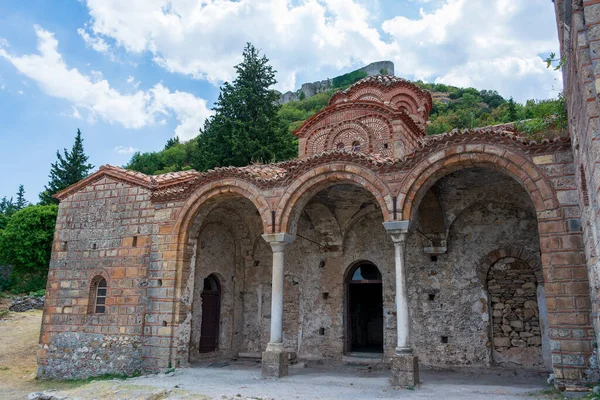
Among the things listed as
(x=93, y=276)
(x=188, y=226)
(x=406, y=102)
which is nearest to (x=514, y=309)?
(x=188, y=226)

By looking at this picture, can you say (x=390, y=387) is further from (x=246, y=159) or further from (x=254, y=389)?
(x=246, y=159)

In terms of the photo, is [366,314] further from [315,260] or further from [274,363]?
[274,363]

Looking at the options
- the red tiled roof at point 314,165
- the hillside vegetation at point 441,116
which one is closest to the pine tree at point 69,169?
the hillside vegetation at point 441,116

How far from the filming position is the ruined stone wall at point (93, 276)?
33.6 feet

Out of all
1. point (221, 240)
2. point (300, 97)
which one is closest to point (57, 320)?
point (221, 240)

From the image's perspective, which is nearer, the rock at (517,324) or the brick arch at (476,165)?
the brick arch at (476,165)

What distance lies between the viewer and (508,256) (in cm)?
1003

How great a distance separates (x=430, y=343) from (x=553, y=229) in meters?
4.48

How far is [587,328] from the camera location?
651 cm

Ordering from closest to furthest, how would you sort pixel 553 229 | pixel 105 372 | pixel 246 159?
pixel 553 229 < pixel 105 372 < pixel 246 159

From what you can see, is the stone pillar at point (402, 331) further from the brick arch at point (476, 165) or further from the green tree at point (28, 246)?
the green tree at point (28, 246)

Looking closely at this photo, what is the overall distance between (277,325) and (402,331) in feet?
8.49

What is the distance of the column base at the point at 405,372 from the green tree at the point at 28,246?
20807 millimetres

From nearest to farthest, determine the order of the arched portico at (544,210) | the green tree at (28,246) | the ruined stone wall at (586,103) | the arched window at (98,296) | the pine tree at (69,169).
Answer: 1. the ruined stone wall at (586,103)
2. the arched portico at (544,210)
3. the arched window at (98,296)
4. the green tree at (28,246)
5. the pine tree at (69,169)
